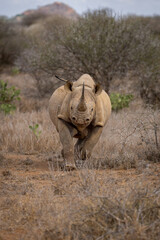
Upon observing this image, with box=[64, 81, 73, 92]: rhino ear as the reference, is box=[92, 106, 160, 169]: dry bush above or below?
below

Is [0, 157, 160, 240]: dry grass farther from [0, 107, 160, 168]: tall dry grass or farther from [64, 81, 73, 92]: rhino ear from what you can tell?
[0, 107, 160, 168]: tall dry grass

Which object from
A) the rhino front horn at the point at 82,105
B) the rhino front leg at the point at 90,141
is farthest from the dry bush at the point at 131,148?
the rhino front horn at the point at 82,105

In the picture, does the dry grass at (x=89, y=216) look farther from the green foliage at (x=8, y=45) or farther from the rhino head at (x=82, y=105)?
the green foliage at (x=8, y=45)

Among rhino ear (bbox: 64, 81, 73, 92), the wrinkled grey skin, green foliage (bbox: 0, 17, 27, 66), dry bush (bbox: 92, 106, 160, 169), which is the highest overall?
green foliage (bbox: 0, 17, 27, 66)

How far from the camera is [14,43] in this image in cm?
2455

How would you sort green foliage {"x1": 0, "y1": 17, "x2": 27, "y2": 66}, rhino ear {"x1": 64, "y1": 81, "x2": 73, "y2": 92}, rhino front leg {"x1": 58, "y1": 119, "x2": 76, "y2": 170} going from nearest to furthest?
rhino ear {"x1": 64, "y1": 81, "x2": 73, "y2": 92} < rhino front leg {"x1": 58, "y1": 119, "x2": 76, "y2": 170} < green foliage {"x1": 0, "y1": 17, "x2": 27, "y2": 66}

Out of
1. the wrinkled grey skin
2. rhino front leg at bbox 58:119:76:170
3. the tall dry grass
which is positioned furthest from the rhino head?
the tall dry grass

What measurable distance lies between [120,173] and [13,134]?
143 inches

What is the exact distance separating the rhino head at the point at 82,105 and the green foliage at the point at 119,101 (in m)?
5.71

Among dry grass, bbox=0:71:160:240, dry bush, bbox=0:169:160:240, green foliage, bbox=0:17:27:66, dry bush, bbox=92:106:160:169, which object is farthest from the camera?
green foliage, bbox=0:17:27:66

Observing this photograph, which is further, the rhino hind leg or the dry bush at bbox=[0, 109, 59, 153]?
the dry bush at bbox=[0, 109, 59, 153]

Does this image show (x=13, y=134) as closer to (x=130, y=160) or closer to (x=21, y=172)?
(x=21, y=172)

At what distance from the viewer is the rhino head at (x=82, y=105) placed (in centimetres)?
518

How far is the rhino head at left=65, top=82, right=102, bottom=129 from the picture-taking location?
518 cm
